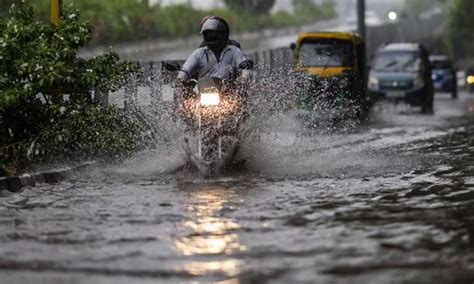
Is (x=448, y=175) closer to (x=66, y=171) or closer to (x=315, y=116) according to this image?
(x=66, y=171)

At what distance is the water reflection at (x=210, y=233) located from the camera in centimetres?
756

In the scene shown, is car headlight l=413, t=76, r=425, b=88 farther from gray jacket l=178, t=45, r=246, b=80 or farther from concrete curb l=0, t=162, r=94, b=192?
concrete curb l=0, t=162, r=94, b=192

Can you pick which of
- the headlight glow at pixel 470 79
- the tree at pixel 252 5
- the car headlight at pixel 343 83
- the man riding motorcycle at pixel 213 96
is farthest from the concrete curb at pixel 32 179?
the tree at pixel 252 5

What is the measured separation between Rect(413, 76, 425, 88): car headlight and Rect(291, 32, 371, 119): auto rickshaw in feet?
16.6

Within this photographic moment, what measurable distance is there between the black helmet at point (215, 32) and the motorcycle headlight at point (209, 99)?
3.89 ft

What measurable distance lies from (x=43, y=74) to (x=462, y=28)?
65978 millimetres

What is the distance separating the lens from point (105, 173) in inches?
558

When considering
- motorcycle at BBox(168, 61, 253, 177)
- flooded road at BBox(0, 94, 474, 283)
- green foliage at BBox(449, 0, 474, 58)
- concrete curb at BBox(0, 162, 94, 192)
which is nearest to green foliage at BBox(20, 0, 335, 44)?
green foliage at BBox(449, 0, 474, 58)

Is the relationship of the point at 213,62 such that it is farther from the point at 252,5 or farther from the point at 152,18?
the point at 252,5

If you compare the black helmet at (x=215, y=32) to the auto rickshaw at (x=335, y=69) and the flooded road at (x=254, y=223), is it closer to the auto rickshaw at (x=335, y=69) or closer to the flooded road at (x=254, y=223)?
the flooded road at (x=254, y=223)

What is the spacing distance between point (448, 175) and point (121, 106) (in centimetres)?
499

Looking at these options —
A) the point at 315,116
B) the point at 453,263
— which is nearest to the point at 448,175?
the point at 453,263

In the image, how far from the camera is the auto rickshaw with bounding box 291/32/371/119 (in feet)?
87.1

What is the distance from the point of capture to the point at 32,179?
43.0 ft
